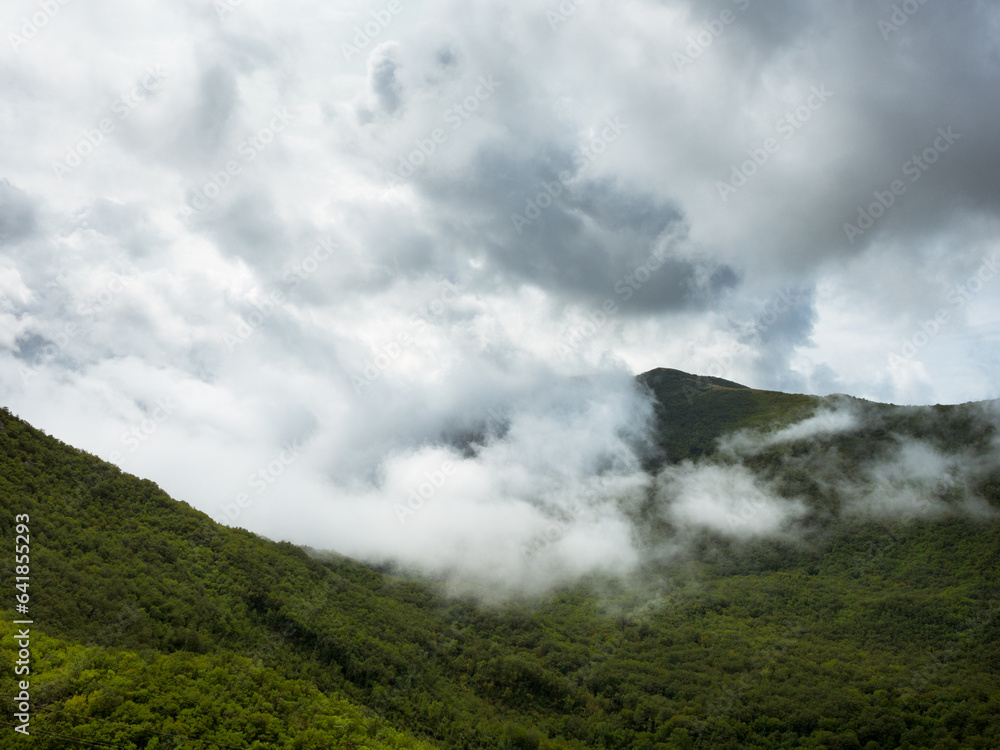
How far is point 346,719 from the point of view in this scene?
59.4m

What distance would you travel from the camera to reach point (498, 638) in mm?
131625

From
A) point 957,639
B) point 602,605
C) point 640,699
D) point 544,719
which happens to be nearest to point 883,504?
point 957,639

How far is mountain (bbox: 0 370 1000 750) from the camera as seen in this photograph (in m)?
50.9

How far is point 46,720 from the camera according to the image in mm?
37875

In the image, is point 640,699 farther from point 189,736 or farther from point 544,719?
point 189,736

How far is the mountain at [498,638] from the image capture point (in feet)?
167

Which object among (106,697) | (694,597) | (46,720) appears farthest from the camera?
(694,597)

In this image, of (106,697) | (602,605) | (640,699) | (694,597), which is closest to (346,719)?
(106,697)

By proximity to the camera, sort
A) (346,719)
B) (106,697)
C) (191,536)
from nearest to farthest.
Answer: (106,697)
(346,719)
(191,536)

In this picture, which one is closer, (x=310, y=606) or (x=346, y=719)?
(x=346, y=719)

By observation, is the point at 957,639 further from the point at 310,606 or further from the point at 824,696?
the point at 310,606

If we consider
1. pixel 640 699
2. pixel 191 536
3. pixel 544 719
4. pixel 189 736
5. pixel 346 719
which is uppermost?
pixel 191 536

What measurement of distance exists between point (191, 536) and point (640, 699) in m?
92.6

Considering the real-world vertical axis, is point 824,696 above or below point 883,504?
below
